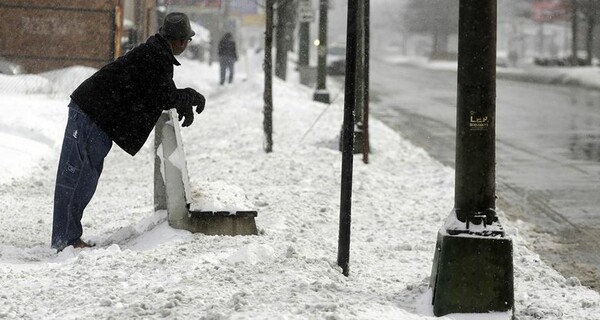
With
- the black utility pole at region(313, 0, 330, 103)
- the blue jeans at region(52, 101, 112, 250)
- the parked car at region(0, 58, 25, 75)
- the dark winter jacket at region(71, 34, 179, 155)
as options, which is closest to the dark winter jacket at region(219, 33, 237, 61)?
the black utility pole at region(313, 0, 330, 103)

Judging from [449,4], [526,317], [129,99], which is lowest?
[526,317]

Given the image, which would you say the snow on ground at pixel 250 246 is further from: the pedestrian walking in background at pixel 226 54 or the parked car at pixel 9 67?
the pedestrian walking in background at pixel 226 54

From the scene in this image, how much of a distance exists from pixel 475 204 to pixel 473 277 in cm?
39

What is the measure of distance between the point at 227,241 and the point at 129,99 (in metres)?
1.13

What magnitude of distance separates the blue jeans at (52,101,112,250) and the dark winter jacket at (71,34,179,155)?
0.11 metres

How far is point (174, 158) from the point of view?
21.4 feet

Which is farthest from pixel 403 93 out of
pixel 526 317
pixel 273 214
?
pixel 526 317

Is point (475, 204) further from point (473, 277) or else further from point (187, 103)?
point (187, 103)

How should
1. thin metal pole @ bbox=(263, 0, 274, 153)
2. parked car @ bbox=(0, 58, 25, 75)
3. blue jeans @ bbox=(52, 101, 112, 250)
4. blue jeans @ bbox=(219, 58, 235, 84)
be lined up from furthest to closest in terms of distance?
blue jeans @ bbox=(219, 58, 235, 84)
parked car @ bbox=(0, 58, 25, 75)
thin metal pole @ bbox=(263, 0, 274, 153)
blue jeans @ bbox=(52, 101, 112, 250)

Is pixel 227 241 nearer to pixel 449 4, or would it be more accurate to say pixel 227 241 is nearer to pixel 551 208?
pixel 551 208

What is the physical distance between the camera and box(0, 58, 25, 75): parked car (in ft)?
69.5

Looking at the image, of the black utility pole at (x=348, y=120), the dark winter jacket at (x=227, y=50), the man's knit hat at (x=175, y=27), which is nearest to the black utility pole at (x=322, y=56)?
the dark winter jacket at (x=227, y=50)

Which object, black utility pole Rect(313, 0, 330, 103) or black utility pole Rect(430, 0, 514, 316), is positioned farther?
black utility pole Rect(313, 0, 330, 103)

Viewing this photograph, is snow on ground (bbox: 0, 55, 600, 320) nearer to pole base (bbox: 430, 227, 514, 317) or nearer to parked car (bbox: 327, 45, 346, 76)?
pole base (bbox: 430, 227, 514, 317)
